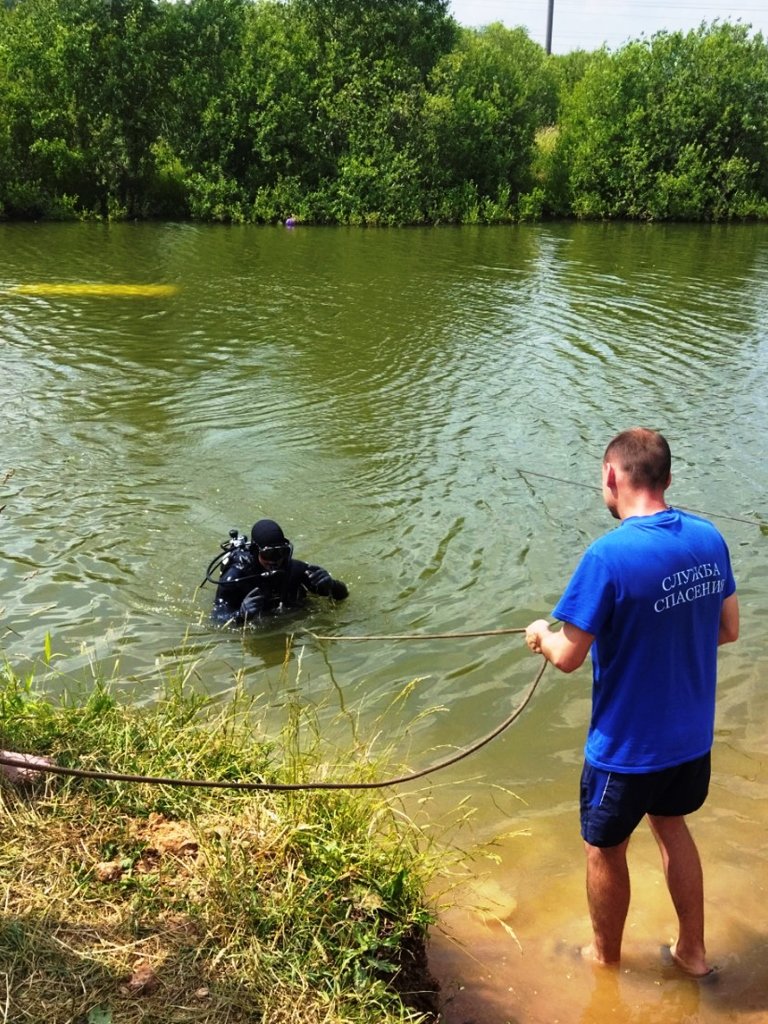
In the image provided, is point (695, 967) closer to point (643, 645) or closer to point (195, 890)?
point (643, 645)

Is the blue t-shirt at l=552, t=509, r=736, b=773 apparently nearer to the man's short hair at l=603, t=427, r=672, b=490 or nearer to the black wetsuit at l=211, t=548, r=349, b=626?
the man's short hair at l=603, t=427, r=672, b=490

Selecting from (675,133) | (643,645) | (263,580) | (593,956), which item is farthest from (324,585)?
(675,133)

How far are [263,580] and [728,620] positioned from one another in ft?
12.3

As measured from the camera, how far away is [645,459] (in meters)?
3.01

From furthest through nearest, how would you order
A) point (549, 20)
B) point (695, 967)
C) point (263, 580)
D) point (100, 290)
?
point (549, 20) < point (100, 290) < point (263, 580) < point (695, 967)

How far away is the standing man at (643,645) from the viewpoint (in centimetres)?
290

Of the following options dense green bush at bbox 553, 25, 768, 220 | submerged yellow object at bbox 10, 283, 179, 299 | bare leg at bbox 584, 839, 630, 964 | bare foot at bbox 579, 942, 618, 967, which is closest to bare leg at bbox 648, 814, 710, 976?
bare leg at bbox 584, 839, 630, 964

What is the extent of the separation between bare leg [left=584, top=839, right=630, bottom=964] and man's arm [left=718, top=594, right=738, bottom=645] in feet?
2.67

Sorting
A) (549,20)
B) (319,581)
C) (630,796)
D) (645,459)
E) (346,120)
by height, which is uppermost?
(549,20)

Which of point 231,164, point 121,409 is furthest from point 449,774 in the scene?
point 231,164

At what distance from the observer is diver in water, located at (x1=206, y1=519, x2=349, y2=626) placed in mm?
6273

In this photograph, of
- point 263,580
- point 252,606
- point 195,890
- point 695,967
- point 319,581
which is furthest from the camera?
point 319,581

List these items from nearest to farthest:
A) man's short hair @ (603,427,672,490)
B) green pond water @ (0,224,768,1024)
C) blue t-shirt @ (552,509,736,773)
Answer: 1. blue t-shirt @ (552,509,736,773)
2. man's short hair @ (603,427,672,490)
3. green pond water @ (0,224,768,1024)

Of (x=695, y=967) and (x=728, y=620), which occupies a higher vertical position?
(x=728, y=620)
